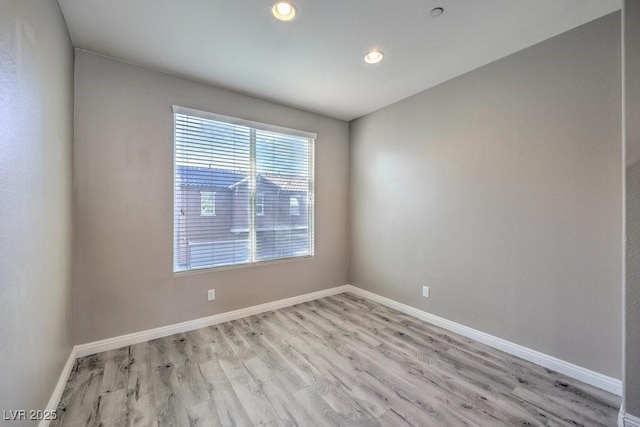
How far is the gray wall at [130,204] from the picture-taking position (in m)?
2.29

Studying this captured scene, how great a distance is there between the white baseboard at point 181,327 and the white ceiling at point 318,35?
8.36ft

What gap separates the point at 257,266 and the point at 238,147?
144cm

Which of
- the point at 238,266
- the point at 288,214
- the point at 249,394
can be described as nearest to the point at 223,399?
the point at 249,394

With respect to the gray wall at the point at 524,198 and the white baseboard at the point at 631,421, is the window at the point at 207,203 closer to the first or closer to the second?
the gray wall at the point at 524,198

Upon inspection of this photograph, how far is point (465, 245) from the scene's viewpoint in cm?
268

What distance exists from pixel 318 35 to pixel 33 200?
83.5 inches

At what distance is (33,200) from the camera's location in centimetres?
141

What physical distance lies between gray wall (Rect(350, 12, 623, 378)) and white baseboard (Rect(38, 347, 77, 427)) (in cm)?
317

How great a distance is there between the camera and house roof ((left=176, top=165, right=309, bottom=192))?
274 cm

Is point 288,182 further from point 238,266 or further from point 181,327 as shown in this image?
point 181,327

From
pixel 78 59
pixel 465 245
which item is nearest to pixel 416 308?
pixel 465 245

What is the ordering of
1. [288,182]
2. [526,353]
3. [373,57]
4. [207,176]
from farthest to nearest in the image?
[288,182], [207,176], [373,57], [526,353]

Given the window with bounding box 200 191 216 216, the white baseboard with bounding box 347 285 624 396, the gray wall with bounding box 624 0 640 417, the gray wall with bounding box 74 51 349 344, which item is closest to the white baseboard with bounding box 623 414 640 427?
the gray wall with bounding box 624 0 640 417

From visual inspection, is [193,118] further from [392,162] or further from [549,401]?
[549,401]
